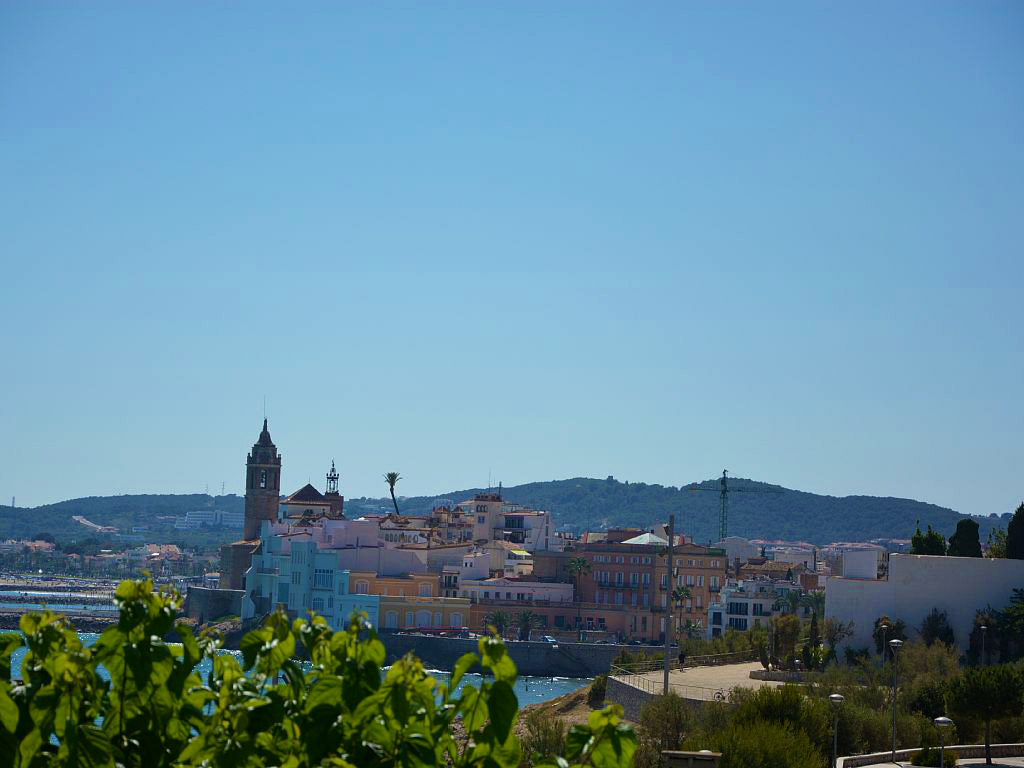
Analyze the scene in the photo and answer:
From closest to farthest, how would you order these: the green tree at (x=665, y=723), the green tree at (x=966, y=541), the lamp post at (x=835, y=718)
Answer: the lamp post at (x=835, y=718)
the green tree at (x=665, y=723)
the green tree at (x=966, y=541)

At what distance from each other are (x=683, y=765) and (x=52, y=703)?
9292mm

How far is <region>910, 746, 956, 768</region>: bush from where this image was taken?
23.9 m

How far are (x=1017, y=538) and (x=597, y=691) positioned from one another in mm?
13259

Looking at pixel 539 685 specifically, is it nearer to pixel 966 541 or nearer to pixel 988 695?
pixel 966 541

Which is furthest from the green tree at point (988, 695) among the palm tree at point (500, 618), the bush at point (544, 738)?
the palm tree at point (500, 618)

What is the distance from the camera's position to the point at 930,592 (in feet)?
129

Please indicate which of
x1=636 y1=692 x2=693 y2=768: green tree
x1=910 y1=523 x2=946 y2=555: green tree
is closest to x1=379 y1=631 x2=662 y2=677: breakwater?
x1=910 y1=523 x2=946 y2=555: green tree

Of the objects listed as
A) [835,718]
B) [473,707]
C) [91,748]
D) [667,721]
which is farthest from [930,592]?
[91,748]

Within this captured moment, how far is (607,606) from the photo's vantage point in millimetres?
78000

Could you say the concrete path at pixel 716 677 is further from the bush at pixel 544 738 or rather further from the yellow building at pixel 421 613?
the yellow building at pixel 421 613

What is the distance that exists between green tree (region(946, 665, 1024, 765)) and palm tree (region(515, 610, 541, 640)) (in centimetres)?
5018

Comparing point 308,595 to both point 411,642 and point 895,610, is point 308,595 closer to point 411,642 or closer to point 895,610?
point 411,642

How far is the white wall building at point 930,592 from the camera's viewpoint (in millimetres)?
38688

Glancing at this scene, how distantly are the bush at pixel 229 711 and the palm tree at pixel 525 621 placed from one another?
7052cm
